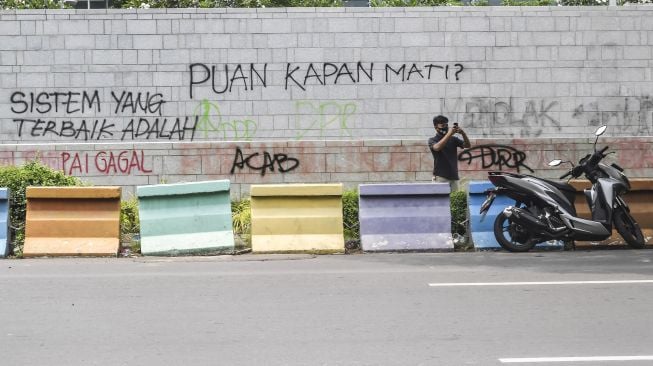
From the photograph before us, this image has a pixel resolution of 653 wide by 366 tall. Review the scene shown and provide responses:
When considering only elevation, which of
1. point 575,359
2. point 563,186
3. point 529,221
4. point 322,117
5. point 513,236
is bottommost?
point 575,359

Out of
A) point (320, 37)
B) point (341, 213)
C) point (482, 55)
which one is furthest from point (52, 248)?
point (482, 55)

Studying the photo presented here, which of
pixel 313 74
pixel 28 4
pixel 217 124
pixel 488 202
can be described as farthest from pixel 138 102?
pixel 28 4

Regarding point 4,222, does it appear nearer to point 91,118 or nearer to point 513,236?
point 91,118

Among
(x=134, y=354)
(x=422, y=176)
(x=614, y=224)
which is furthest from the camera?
(x=422, y=176)

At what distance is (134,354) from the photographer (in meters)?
6.25

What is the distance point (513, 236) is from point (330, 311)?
4386 mm

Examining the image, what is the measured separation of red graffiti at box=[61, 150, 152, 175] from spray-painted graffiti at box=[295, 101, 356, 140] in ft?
9.85

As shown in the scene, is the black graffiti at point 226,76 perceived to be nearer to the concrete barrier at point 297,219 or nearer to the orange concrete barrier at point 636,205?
the concrete barrier at point 297,219

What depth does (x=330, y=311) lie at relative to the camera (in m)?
7.68

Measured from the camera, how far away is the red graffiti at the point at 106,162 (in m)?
14.7

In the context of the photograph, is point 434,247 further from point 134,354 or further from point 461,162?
point 134,354

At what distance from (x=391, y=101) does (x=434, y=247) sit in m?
5.12

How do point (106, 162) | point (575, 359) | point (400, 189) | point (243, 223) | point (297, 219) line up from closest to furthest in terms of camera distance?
point (575, 359) → point (297, 219) → point (400, 189) → point (243, 223) → point (106, 162)

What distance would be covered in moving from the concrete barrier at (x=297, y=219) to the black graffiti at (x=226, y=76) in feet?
15.5
